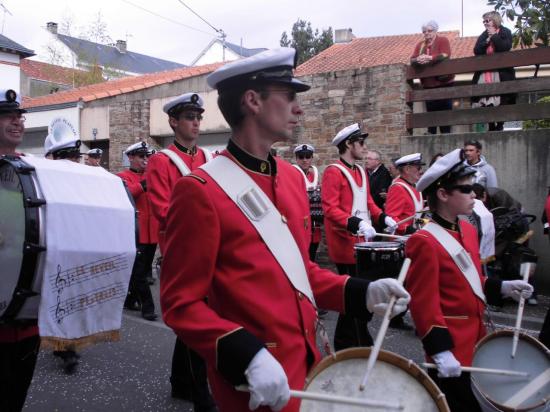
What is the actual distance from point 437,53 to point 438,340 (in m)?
7.50

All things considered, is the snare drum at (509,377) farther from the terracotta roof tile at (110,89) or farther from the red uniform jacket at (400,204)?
the terracotta roof tile at (110,89)

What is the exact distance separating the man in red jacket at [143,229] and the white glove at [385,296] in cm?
450

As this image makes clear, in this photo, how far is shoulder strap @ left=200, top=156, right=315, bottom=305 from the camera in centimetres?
211

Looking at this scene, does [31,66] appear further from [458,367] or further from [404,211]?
[458,367]

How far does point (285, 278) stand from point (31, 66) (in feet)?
135

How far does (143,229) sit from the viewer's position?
26.4ft

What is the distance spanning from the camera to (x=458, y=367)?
2977 mm

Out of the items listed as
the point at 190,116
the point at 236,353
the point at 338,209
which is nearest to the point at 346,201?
the point at 338,209

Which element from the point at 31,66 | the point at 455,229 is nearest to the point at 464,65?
the point at 455,229

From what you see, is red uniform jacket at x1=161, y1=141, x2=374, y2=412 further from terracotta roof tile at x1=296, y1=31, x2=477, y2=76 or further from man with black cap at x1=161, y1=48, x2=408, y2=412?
terracotta roof tile at x1=296, y1=31, x2=477, y2=76

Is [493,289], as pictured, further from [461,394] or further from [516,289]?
[461,394]

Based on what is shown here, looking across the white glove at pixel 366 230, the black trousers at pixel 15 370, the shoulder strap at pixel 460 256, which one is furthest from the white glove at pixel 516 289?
the black trousers at pixel 15 370

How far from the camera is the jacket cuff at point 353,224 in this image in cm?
530

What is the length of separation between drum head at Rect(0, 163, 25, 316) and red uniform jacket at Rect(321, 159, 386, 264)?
3.28 m
